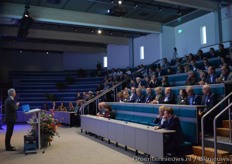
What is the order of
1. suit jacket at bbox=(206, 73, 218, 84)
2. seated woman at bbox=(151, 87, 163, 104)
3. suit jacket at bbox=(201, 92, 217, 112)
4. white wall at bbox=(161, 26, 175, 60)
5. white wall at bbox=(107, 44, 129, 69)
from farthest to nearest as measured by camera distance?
white wall at bbox=(107, 44, 129, 69)
white wall at bbox=(161, 26, 175, 60)
seated woman at bbox=(151, 87, 163, 104)
suit jacket at bbox=(206, 73, 218, 84)
suit jacket at bbox=(201, 92, 217, 112)

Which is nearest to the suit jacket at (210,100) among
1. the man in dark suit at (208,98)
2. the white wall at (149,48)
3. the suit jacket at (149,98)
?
the man in dark suit at (208,98)

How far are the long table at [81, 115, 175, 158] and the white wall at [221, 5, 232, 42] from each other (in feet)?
21.2

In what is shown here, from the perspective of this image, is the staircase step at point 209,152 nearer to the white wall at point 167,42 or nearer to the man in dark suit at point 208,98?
the man in dark suit at point 208,98

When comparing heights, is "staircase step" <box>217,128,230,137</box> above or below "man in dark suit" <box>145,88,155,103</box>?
below

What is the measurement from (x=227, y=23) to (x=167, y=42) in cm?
327

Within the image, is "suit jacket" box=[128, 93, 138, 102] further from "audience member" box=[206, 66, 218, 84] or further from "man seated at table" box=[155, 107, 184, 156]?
"man seated at table" box=[155, 107, 184, 156]

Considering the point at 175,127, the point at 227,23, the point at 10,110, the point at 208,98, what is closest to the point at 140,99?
the point at 208,98

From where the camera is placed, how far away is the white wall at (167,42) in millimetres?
13196

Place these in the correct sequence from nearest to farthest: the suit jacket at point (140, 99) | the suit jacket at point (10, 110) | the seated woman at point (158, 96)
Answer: the suit jacket at point (10, 110) → the seated woman at point (158, 96) → the suit jacket at point (140, 99)

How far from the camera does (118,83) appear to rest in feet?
35.4

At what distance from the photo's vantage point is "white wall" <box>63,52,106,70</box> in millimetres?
18562

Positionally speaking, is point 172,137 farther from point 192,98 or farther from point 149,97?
point 149,97

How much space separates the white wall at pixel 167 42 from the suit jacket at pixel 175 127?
8.67m

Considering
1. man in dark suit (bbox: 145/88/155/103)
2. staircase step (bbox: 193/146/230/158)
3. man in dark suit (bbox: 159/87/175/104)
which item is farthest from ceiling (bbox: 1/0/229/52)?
staircase step (bbox: 193/146/230/158)
